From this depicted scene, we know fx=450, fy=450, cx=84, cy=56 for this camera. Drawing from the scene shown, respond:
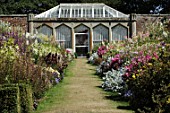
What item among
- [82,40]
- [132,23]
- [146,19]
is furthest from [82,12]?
[146,19]

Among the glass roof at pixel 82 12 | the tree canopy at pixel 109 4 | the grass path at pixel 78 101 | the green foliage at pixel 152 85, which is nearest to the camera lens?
the green foliage at pixel 152 85

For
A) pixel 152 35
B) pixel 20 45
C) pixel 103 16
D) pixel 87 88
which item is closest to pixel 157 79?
pixel 87 88

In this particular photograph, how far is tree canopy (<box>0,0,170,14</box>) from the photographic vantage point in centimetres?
5056

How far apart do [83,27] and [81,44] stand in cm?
143

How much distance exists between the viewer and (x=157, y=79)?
6.96 meters

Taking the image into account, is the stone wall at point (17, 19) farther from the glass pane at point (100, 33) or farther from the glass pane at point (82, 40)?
the glass pane at point (100, 33)

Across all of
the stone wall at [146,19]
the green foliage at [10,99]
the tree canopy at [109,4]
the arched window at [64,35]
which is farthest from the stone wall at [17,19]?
the green foliage at [10,99]

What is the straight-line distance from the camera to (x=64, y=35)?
3509 cm

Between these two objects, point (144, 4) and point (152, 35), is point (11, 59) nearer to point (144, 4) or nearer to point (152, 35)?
point (152, 35)

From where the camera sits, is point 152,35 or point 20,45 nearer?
point 20,45

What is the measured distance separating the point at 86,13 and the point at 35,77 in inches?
1064

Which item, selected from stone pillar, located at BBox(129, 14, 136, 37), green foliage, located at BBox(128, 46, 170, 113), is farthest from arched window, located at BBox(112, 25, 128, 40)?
green foliage, located at BBox(128, 46, 170, 113)

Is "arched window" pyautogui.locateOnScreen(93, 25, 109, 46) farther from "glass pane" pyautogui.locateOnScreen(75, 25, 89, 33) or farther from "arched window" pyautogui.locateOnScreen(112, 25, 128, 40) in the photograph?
"glass pane" pyautogui.locateOnScreen(75, 25, 89, 33)

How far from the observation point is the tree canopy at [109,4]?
50.6m
